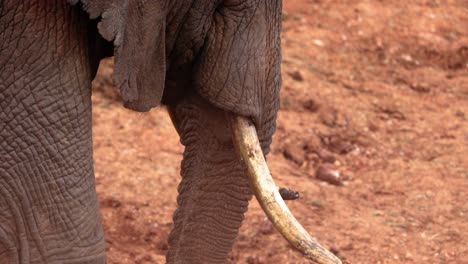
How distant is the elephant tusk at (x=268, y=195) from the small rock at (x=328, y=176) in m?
2.27

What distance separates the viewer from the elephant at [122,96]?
2.80 meters

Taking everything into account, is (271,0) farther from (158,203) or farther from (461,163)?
(461,163)

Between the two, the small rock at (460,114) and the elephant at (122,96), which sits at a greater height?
the elephant at (122,96)

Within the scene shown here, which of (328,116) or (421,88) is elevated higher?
(328,116)

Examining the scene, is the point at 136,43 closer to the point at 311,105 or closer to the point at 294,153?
the point at 294,153

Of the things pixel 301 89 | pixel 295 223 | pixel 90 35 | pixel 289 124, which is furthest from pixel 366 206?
pixel 90 35

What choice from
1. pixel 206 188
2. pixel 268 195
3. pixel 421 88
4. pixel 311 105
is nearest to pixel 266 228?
pixel 206 188

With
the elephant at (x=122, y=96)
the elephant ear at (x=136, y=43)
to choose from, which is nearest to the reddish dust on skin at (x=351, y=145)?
the elephant at (x=122, y=96)

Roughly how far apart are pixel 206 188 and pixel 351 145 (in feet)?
8.26

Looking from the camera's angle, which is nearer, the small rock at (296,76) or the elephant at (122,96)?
the elephant at (122,96)

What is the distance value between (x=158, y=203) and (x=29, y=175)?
2.10m

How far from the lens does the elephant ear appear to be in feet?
9.11

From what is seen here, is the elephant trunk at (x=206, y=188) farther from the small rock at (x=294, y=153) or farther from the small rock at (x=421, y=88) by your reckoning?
the small rock at (x=421, y=88)

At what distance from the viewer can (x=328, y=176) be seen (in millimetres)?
5395
